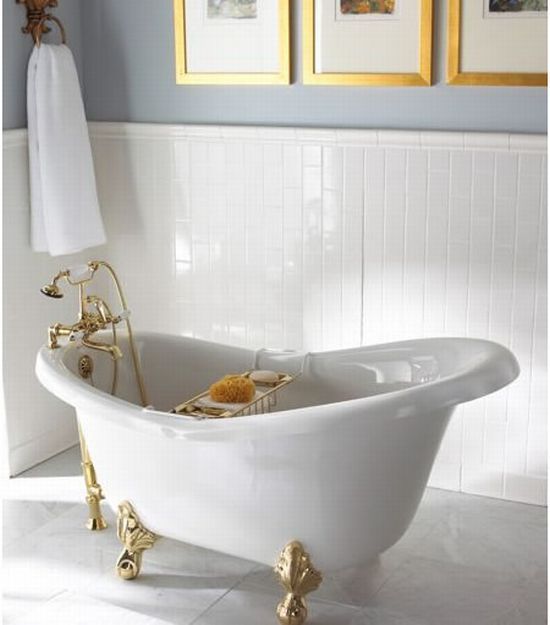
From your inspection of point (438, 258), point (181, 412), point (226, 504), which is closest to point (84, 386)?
point (181, 412)

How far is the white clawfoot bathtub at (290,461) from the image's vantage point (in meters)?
2.75

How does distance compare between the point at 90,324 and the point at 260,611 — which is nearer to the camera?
the point at 260,611

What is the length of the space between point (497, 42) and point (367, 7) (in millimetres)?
452

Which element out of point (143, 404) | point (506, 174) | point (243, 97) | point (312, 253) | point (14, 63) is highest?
point (14, 63)

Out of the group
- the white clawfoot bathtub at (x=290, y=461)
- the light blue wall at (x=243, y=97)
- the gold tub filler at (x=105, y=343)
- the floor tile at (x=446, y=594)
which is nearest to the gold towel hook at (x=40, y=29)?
the light blue wall at (x=243, y=97)

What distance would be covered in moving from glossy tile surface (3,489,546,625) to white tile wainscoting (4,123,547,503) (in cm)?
41

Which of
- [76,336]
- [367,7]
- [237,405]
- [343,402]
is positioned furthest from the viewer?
[367,7]

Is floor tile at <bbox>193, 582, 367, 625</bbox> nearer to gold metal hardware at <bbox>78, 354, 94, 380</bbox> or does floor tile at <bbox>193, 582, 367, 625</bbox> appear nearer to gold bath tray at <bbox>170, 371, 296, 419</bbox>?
gold bath tray at <bbox>170, 371, 296, 419</bbox>

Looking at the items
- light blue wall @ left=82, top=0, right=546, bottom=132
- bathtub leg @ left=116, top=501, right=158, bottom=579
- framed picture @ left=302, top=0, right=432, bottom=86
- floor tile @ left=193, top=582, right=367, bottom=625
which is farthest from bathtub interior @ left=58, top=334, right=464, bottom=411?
framed picture @ left=302, top=0, right=432, bottom=86

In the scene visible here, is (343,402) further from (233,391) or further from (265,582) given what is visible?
(265,582)

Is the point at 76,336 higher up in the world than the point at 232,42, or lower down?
lower down

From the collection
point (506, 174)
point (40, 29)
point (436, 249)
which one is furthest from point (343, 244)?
point (40, 29)

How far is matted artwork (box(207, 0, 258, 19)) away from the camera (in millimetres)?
3863

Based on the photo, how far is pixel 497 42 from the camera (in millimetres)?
3518
